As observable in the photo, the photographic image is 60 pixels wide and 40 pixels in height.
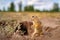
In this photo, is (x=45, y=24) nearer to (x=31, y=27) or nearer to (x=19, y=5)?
(x=31, y=27)

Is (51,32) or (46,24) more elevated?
(46,24)

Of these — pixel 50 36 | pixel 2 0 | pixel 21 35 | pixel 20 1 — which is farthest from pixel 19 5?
pixel 50 36

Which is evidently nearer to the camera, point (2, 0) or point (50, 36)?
point (50, 36)

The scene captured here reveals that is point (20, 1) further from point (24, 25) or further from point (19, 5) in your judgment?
point (24, 25)

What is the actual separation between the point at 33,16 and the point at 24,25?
23cm

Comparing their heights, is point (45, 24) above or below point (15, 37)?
above

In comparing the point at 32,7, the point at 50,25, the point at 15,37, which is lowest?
the point at 15,37

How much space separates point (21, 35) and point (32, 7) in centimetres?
51

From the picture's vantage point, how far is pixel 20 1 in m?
3.22

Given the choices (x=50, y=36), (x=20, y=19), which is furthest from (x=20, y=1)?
(x=50, y=36)

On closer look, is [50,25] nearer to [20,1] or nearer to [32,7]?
[32,7]

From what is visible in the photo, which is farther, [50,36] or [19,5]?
[19,5]

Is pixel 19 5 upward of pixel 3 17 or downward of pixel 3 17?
upward

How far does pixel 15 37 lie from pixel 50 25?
62 cm
